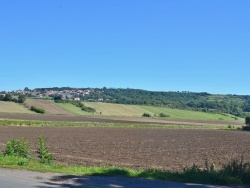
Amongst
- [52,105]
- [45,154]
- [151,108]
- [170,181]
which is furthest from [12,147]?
[151,108]

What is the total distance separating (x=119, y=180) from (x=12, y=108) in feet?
395

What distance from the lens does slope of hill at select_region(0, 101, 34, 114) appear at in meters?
124

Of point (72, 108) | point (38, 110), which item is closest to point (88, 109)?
point (72, 108)

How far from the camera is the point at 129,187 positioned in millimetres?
10875

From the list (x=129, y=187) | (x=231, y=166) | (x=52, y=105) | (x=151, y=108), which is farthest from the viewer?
(x=151, y=108)

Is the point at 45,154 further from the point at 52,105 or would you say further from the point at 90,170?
the point at 52,105

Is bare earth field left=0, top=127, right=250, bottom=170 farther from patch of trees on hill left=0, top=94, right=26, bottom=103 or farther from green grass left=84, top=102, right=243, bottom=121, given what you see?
green grass left=84, top=102, right=243, bottom=121

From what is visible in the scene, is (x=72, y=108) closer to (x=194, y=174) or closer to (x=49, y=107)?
(x=49, y=107)

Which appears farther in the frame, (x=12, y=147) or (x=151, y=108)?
(x=151, y=108)

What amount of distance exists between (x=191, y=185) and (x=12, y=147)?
33.8 feet

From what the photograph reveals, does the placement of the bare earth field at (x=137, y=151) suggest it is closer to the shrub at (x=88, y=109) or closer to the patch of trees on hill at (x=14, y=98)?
the patch of trees on hill at (x=14, y=98)

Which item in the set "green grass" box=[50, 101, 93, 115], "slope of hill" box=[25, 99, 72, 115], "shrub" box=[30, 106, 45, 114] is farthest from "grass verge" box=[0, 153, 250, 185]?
"green grass" box=[50, 101, 93, 115]

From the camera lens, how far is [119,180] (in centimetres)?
1194

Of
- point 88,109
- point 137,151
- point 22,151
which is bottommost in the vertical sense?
point 137,151
